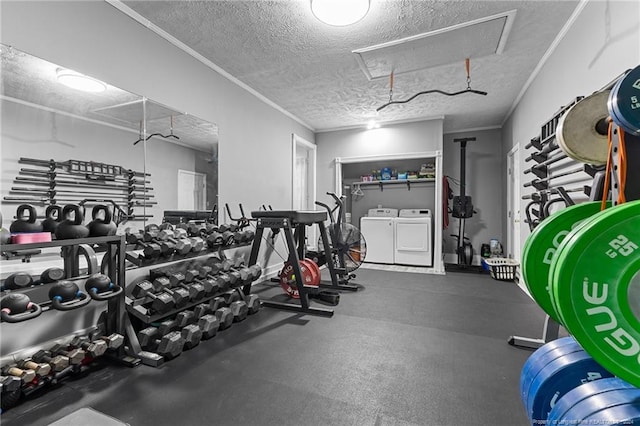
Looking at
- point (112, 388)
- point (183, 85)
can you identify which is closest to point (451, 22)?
point (183, 85)

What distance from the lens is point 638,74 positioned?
96 centimetres

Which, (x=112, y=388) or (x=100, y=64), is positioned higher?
(x=100, y=64)

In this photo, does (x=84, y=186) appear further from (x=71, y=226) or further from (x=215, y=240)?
(x=215, y=240)

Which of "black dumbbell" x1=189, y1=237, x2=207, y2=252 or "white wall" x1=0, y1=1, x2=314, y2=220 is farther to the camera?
"black dumbbell" x1=189, y1=237, x2=207, y2=252

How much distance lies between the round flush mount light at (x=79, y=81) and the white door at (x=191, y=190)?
98 centimetres

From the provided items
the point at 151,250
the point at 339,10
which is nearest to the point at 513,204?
the point at 339,10

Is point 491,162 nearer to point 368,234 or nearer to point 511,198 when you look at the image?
point 511,198

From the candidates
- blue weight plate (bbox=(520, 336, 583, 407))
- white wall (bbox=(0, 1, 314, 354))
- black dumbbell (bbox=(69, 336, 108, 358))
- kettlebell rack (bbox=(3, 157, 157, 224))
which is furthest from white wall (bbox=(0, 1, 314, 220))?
blue weight plate (bbox=(520, 336, 583, 407))

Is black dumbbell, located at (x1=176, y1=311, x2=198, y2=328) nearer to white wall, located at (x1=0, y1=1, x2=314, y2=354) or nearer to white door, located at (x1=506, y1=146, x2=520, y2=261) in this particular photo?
white wall, located at (x1=0, y1=1, x2=314, y2=354)

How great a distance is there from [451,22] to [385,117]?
2.69m

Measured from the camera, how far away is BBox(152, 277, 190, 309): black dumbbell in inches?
84.4

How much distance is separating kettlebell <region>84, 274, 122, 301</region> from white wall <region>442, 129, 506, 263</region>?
5843 millimetres

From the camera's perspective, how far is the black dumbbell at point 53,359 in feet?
5.28

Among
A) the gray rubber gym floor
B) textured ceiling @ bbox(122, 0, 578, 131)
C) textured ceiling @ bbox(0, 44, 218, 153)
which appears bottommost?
→ the gray rubber gym floor
